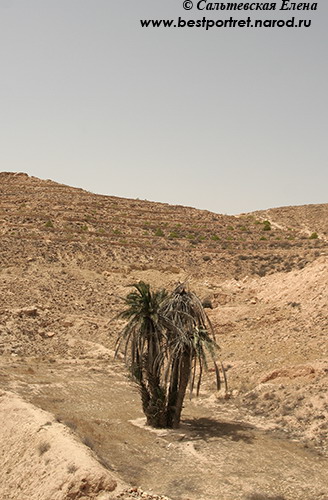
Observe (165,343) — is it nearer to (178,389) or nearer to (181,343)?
(181,343)

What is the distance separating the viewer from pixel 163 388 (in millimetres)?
20391

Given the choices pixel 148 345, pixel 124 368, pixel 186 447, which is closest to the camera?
pixel 186 447

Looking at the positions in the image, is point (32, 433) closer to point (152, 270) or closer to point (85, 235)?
point (152, 270)

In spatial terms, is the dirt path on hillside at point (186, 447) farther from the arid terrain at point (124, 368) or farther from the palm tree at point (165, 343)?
the palm tree at point (165, 343)

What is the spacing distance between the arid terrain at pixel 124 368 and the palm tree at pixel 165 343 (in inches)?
41.7

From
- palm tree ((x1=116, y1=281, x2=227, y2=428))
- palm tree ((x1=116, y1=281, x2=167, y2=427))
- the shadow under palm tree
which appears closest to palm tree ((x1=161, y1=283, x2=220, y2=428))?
palm tree ((x1=116, y1=281, x2=227, y2=428))

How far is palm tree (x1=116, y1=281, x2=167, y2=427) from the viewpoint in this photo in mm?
19734

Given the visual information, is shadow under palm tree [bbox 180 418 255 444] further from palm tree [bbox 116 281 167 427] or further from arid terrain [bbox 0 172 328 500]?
palm tree [bbox 116 281 167 427]

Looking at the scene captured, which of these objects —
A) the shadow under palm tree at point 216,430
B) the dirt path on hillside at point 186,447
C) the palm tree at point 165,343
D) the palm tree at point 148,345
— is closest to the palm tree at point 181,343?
the palm tree at point 165,343

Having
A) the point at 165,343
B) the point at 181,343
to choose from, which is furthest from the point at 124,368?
the point at 181,343

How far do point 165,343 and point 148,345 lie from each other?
2.21 ft

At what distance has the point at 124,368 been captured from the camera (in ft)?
98.6

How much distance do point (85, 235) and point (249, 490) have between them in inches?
1592

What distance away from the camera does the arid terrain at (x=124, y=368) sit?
15789mm
